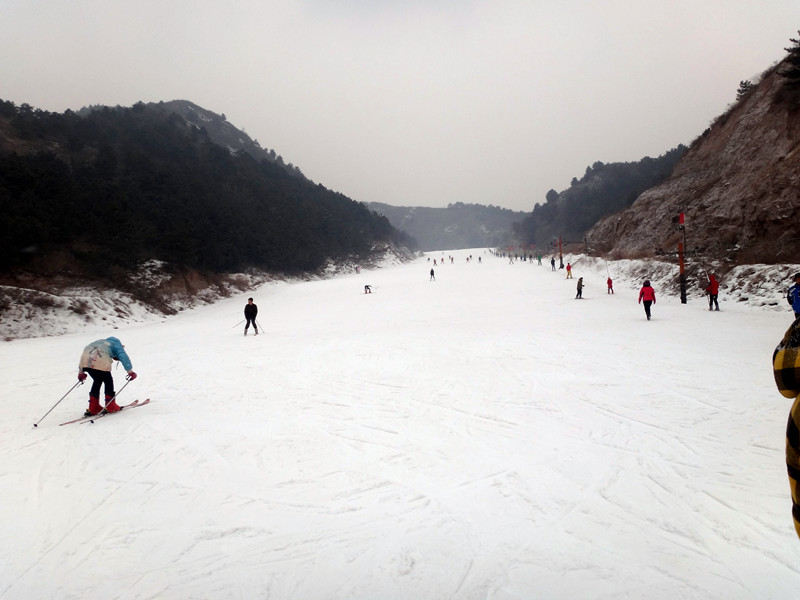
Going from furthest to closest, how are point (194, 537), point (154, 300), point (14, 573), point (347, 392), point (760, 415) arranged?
point (154, 300)
point (347, 392)
point (760, 415)
point (194, 537)
point (14, 573)

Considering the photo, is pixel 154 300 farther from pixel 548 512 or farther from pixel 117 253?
pixel 548 512

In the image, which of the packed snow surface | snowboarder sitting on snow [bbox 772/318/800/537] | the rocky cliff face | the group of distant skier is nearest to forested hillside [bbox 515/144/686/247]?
the rocky cliff face

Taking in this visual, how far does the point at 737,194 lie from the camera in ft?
76.4

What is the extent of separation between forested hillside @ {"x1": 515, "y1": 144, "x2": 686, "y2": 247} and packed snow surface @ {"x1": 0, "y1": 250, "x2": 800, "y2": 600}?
80421mm

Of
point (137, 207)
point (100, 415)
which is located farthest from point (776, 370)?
A: point (137, 207)

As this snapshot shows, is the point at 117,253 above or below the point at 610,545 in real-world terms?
above

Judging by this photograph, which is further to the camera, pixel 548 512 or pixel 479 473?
pixel 479 473

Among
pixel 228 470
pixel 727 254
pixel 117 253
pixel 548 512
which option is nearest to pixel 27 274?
pixel 117 253

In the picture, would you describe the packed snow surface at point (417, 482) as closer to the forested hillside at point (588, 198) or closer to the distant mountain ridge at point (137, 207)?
the distant mountain ridge at point (137, 207)

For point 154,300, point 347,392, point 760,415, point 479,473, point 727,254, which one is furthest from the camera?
point 154,300

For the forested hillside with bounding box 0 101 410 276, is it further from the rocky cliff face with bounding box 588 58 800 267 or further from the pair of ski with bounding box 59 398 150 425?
the rocky cliff face with bounding box 588 58 800 267

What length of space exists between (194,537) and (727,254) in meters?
25.8

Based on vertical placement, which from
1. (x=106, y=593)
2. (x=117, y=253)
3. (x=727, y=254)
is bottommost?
(x=106, y=593)

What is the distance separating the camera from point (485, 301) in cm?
2406
